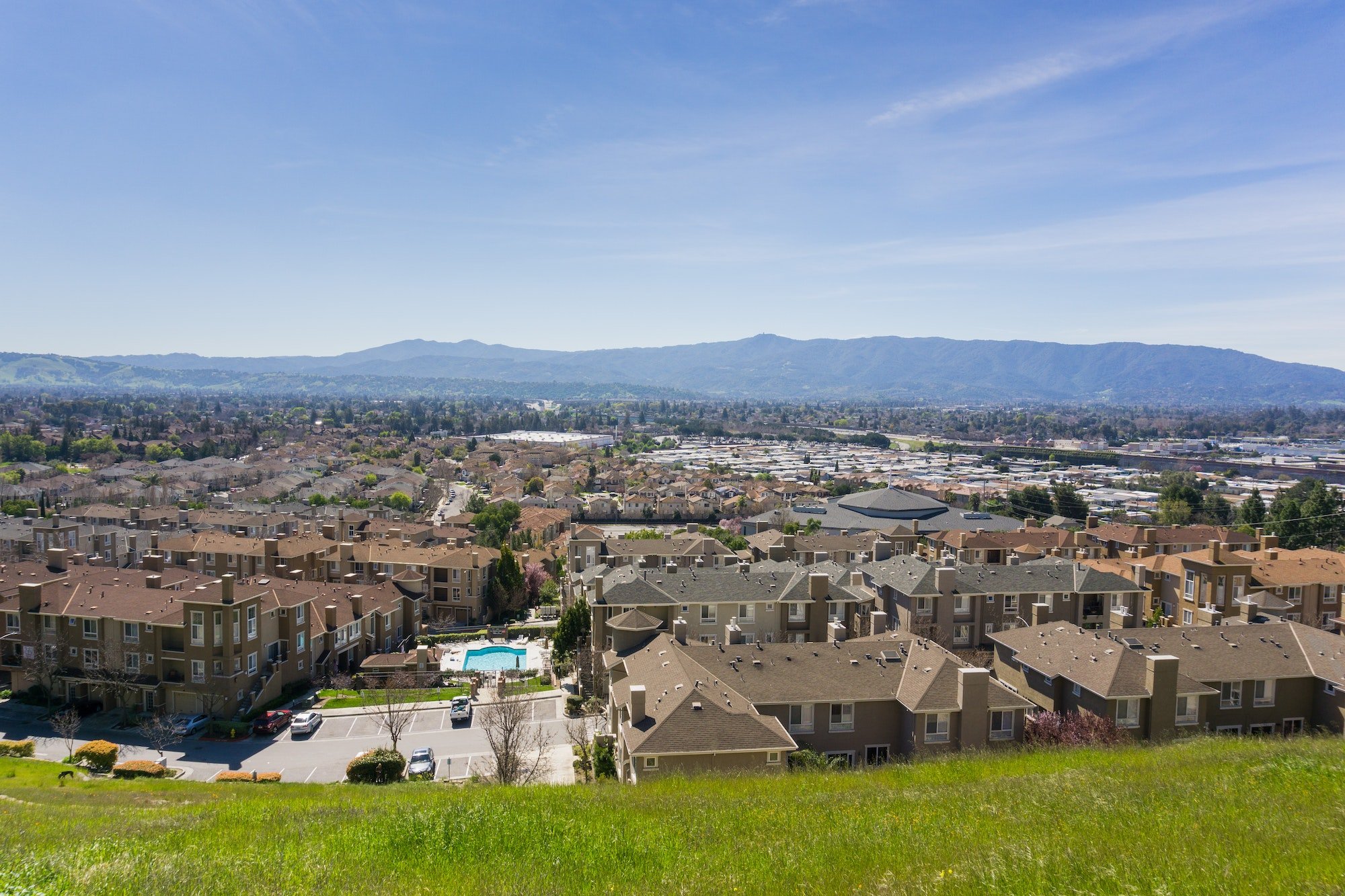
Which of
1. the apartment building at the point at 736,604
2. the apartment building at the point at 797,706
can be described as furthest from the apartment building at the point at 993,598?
the apartment building at the point at 797,706

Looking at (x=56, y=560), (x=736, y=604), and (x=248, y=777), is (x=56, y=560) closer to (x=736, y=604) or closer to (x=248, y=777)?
(x=248, y=777)

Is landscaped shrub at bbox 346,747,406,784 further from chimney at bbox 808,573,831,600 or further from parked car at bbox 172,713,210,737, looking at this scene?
chimney at bbox 808,573,831,600

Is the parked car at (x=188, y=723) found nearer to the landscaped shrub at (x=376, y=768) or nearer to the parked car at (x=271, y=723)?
A: the parked car at (x=271, y=723)

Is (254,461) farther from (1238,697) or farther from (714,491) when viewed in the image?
(1238,697)

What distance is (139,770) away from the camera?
2509 cm

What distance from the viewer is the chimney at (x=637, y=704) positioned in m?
21.2

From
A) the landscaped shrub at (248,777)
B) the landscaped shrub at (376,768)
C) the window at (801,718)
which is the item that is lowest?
the landscaped shrub at (248,777)

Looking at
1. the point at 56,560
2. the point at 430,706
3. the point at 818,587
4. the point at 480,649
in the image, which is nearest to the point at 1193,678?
the point at 818,587

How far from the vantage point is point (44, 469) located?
109m

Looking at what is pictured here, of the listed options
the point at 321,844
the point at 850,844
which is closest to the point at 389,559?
the point at 321,844

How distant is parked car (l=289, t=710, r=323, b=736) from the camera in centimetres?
2936

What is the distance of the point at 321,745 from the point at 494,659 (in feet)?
38.7

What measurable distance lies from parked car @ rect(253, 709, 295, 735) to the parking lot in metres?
0.31

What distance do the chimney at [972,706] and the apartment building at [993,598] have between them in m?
11.3
